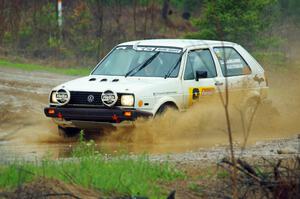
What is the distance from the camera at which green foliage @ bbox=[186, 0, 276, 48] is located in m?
25.4

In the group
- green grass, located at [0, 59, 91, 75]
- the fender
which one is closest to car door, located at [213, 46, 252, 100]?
the fender

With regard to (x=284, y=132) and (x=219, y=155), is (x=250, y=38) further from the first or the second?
(x=219, y=155)

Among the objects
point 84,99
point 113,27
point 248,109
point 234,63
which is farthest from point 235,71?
point 113,27

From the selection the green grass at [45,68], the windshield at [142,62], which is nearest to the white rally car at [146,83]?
the windshield at [142,62]

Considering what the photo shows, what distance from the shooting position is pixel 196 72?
48.3 feet

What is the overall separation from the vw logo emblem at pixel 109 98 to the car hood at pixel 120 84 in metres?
0.08

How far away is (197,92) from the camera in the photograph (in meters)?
14.7

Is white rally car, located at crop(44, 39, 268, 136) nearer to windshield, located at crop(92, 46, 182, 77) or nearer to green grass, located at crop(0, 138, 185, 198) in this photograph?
windshield, located at crop(92, 46, 182, 77)

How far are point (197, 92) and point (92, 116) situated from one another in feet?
6.48

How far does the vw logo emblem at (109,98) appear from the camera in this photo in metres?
13.5

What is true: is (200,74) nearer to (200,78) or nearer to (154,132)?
(200,78)

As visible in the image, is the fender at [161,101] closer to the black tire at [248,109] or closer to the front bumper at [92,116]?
the front bumper at [92,116]

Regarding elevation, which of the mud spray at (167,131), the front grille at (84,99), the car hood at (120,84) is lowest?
the mud spray at (167,131)

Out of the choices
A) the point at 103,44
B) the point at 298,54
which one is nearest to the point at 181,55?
the point at 103,44
